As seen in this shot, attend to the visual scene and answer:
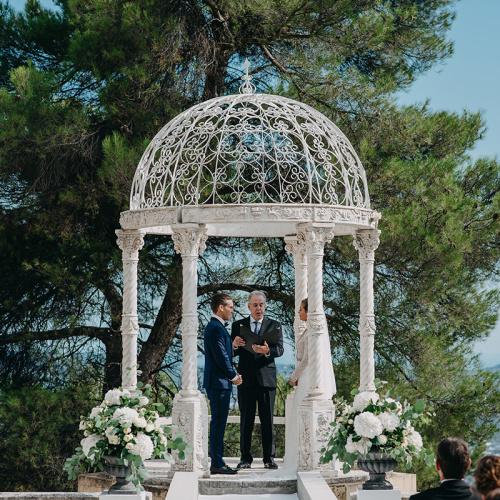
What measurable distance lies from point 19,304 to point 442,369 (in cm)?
676

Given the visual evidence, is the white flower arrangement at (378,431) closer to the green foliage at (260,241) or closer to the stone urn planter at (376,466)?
the stone urn planter at (376,466)

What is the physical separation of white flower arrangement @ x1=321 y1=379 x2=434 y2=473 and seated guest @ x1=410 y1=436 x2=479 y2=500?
272 centimetres

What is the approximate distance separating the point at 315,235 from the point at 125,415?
3.12 m

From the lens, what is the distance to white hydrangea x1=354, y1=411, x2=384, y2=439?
295 inches

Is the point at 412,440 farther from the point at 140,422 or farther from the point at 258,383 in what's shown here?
the point at 258,383

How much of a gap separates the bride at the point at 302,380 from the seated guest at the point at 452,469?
483 centimetres

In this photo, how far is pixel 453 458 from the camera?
4668mm

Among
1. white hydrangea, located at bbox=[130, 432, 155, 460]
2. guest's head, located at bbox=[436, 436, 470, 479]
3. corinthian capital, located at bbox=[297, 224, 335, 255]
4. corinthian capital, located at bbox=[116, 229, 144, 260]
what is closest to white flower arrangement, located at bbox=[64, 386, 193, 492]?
white hydrangea, located at bbox=[130, 432, 155, 460]

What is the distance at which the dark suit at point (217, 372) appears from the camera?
9602 millimetres

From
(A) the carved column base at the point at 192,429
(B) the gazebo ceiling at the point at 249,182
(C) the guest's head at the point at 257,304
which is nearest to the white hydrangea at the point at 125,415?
(A) the carved column base at the point at 192,429

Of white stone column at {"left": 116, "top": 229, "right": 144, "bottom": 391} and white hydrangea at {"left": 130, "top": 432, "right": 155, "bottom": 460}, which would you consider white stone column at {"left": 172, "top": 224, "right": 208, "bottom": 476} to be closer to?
white stone column at {"left": 116, "top": 229, "right": 144, "bottom": 391}

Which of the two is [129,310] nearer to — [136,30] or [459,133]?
[136,30]

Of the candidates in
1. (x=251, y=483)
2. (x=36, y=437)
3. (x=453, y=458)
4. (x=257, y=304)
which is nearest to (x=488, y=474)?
(x=453, y=458)

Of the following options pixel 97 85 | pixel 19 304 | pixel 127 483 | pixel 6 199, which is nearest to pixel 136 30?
pixel 97 85
